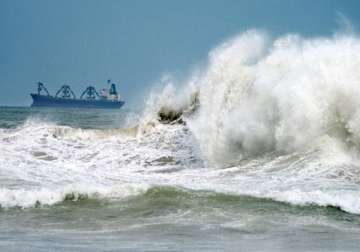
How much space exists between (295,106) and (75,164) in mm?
5285

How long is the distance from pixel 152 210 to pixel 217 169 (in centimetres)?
510

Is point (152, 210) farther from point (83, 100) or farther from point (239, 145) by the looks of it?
point (83, 100)

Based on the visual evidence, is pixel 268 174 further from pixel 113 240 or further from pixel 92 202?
pixel 113 240

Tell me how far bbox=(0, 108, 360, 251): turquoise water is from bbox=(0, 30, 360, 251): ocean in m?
0.02

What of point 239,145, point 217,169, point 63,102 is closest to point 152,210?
point 217,169

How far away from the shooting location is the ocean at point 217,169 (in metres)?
9.34

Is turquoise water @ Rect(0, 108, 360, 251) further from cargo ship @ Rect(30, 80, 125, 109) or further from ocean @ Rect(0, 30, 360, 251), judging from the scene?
cargo ship @ Rect(30, 80, 125, 109)

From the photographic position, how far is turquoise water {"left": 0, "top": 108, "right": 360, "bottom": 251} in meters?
8.77

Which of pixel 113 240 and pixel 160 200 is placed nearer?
pixel 113 240

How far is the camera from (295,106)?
1727cm

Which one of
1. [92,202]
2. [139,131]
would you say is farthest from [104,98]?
[92,202]

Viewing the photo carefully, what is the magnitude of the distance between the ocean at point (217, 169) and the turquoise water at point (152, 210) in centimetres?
2

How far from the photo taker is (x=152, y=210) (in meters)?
11.1

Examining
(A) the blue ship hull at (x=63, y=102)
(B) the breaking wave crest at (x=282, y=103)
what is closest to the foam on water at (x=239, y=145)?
(B) the breaking wave crest at (x=282, y=103)
